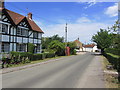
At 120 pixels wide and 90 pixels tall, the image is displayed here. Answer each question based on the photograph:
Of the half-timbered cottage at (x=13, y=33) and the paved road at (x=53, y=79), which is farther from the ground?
the half-timbered cottage at (x=13, y=33)

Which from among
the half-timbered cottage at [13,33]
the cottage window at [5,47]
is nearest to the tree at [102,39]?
the half-timbered cottage at [13,33]

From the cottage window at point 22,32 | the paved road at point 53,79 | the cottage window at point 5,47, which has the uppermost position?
the cottage window at point 22,32

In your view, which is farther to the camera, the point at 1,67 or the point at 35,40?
the point at 35,40

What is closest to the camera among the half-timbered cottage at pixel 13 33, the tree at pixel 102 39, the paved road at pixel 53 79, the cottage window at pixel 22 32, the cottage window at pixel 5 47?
the paved road at pixel 53 79

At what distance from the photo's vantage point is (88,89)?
272 inches

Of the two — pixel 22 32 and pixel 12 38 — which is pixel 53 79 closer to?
pixel 12 38

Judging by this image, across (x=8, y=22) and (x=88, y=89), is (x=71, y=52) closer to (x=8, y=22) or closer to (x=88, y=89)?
(x=8, y=22)

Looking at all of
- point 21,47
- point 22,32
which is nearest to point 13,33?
point 22,32

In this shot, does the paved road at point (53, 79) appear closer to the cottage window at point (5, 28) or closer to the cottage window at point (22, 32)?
the cottage window at point (5, 28)

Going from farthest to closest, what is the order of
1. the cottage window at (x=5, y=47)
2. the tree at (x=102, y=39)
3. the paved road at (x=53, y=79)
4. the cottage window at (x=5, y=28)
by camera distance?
the tree at (x=102, y=39) < the cottage window at (x=5, y=47) < the cottage window at (x=5, y=28) < the paved road at (x=53, y=79)

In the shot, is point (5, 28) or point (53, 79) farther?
point (5, 28)

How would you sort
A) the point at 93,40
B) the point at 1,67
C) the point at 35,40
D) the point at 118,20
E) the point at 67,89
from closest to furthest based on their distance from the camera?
the point at 67,89
the point at 118,20
the point at 1,67
the point at 35,40
the point at 93,40

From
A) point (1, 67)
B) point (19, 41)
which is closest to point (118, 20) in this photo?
point (1, 67)

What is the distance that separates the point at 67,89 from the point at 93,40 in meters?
38.2
